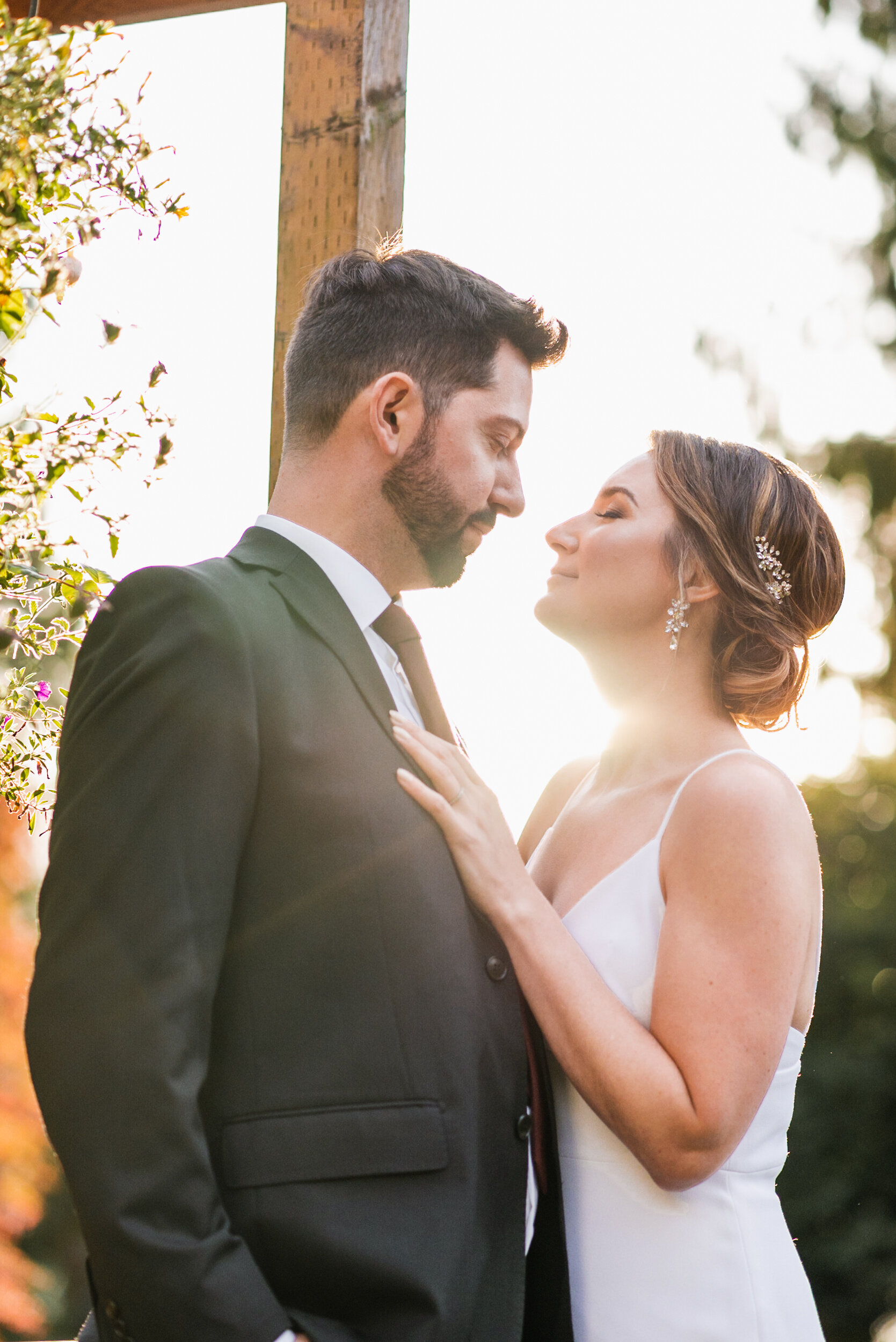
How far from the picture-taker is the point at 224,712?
1838 mm

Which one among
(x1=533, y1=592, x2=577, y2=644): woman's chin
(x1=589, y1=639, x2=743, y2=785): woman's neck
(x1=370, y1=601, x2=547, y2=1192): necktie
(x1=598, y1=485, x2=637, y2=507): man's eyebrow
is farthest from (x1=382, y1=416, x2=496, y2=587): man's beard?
(x1=589, y1=639, x2=743, y2=785): woman's neck

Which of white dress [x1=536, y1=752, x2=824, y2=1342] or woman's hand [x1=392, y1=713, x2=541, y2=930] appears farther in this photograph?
white dress [x1=536, y1=752, x2=824, y2=1342]

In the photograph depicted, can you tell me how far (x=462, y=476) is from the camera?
8.34 feet

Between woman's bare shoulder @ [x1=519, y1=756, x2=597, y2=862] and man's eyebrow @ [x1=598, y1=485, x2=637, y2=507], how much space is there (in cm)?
80

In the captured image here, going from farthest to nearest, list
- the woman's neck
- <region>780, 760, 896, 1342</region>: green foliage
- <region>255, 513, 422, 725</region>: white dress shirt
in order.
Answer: <region>780, 760, 896, 1342</region>: green foliage → the woman's neck → <region>255, 513, 422, 725</region>: white dress shirt

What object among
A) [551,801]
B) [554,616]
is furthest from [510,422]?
[551,801]

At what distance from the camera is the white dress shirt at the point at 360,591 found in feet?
7.68

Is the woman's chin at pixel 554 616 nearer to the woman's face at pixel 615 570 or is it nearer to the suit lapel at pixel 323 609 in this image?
the woman's face at pixel 615 570

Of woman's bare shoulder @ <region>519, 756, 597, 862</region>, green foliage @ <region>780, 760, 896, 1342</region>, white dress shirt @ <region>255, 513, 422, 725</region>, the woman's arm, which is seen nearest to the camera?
the woman's arm

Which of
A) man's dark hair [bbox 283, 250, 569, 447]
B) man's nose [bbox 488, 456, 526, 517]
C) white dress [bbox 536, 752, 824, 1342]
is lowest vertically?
white dress [bbox 536, 752, 824, 1342]

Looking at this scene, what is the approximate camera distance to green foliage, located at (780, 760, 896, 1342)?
13.7 meters

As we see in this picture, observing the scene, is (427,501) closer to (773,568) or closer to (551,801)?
(773,568)

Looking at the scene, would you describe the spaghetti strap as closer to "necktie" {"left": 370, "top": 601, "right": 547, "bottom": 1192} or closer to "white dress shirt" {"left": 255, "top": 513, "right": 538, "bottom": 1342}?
"necktie" {"left": 370, "top": 601, "right": 547, "bottom": 1192}

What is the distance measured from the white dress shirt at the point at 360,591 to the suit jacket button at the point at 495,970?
437mm
